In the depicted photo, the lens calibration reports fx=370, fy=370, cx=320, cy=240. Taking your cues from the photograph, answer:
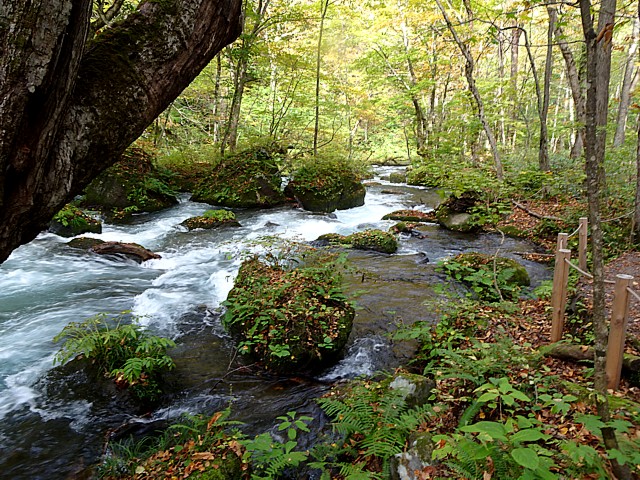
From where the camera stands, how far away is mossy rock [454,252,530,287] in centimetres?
750

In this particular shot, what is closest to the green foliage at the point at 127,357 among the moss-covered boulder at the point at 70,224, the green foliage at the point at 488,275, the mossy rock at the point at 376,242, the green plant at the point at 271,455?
the green plant at the point at 271,455

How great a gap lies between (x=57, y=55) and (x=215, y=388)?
4338 millimetres

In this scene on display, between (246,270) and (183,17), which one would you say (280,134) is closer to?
(246,270)

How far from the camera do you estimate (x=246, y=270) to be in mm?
7016

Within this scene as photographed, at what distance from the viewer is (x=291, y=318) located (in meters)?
5.36

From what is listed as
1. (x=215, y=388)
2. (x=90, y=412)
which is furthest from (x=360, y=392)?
(x=90, y=412)

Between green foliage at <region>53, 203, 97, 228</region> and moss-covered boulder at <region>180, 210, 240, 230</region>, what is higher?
green foliage at <region>53, 203, 97, 228</region>

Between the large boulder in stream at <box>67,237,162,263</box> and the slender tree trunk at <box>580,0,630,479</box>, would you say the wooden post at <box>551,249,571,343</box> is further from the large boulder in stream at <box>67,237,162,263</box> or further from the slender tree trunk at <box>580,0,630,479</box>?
the large boulder in stream at <box>67,237,162,263</box>

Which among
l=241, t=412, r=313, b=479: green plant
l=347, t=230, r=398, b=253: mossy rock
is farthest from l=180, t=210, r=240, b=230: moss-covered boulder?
l=241, t=412, r=313, b=479: green plant

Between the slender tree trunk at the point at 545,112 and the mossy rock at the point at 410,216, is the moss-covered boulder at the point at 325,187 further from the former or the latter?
the slender tree trunk at the point at 545,112

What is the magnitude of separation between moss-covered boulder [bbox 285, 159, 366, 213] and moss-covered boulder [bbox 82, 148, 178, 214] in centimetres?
518

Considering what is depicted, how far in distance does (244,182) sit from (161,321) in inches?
386

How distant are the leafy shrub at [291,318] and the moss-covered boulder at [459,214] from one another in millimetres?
7292

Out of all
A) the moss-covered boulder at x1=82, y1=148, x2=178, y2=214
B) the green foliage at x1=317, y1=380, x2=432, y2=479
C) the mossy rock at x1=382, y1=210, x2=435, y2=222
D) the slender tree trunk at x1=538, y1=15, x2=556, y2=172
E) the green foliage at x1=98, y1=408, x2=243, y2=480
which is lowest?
the green foliage at x1=98, y1=408, x2=243, y2=480
